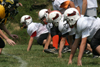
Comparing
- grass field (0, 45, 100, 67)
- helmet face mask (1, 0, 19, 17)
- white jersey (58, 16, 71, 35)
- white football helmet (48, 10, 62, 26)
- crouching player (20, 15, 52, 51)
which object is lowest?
crouching player (20, 15, 52, 51)

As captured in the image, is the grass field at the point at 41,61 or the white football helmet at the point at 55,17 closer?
the grass field at the point at 41,61

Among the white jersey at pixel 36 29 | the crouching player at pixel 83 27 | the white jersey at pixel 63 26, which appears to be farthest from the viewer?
the white jersey at pixel 36 29

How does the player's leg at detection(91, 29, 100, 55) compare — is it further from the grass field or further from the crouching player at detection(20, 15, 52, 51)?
the crouching player at detection(20, 15, 52, 51)

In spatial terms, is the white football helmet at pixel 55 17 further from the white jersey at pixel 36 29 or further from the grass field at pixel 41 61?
the white jersey at pixel 36 29

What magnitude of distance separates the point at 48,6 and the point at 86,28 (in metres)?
15.9

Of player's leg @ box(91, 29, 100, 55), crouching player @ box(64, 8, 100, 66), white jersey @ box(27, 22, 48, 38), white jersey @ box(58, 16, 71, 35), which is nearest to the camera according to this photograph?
crouching player @ box(64, 8, 100, 66)

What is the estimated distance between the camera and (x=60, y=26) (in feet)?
17.7

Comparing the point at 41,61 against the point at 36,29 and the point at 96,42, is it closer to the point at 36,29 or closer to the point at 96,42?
the point at 96,42

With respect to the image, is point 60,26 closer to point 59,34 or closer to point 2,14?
point 59,34

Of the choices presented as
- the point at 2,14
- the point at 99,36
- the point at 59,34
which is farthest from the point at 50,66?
the point at 59,34

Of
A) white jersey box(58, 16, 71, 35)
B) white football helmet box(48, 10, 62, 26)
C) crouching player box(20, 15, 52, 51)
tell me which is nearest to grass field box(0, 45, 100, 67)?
white jersey box(58, 16, 71, 35)

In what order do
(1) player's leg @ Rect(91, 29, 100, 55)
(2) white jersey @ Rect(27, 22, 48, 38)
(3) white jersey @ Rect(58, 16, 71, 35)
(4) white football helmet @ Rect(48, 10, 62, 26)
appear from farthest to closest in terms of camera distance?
1. (2) white jersey @ Rect(27, 22, 48, 38)
2. (4) white football helmet @ Rect(48, 10, 62, 26)
3. (3) white jersey @ Rect(58, 16, 71, 35)
4. (1) player's leg @ Rect(91, 29, 100, 55)

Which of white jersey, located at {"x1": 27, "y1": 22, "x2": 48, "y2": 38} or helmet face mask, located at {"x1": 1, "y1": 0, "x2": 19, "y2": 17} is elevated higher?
helmet face mask, located at {"x1": 1, "y1": 0, "x2": 19, "y2": 17}

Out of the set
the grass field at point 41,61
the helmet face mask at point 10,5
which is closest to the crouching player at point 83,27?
the grass field at point 41,61
